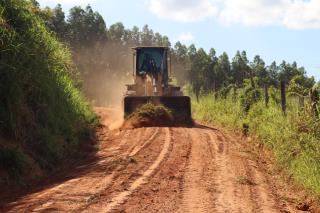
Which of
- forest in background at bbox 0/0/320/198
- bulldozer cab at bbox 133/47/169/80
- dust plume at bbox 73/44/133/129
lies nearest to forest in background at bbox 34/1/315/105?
dust plume at bbox 73/44/133/129

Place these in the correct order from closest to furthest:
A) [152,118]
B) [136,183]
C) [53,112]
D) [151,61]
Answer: [136,183], [53,112], [152,118], [151,61]

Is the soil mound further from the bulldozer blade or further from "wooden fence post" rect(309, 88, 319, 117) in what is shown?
"wooden fence post" rect(309, 88, 319, 117)

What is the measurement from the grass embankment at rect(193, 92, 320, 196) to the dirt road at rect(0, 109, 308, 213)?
0.55 metres

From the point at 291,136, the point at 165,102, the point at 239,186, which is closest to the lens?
the point at 239,186

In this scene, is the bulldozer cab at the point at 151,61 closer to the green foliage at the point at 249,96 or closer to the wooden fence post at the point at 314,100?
the green foliage at the point at 249,96

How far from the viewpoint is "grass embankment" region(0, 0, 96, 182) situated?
8.98m

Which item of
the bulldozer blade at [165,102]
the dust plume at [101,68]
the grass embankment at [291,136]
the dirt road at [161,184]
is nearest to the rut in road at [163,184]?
the dirt road at [161,184]

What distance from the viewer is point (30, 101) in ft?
34.0

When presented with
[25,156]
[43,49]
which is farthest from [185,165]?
[43,49]

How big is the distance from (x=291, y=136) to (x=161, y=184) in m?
3.47

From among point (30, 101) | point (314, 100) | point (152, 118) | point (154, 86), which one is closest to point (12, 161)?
point (30, 101)

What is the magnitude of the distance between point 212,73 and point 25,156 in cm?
6927

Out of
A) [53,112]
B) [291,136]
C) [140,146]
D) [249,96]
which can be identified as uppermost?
[249,96]

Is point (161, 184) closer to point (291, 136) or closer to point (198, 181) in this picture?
point (198, 181)
